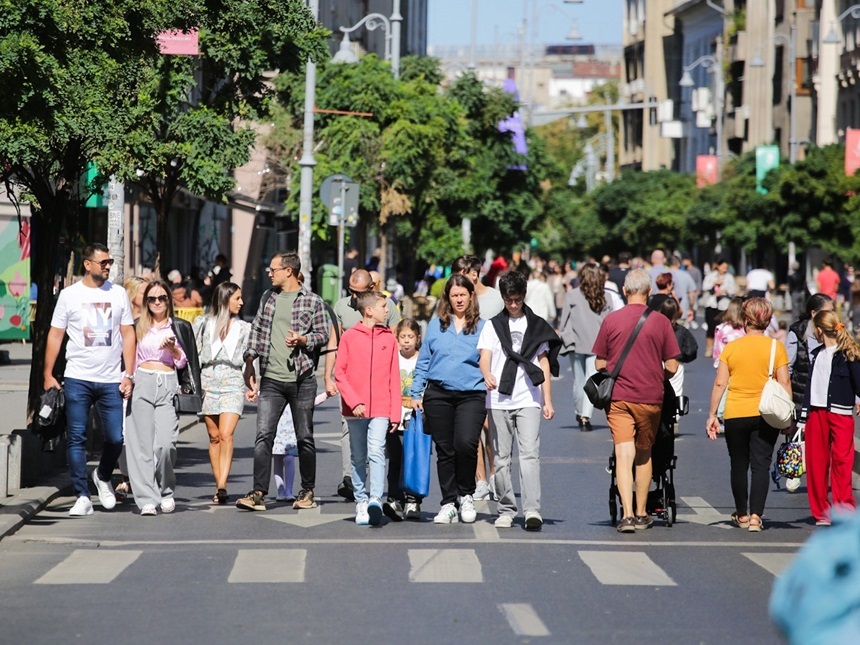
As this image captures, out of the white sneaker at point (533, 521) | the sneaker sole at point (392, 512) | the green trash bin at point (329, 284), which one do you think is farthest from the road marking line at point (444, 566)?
the green trash bin at point (329, 284)

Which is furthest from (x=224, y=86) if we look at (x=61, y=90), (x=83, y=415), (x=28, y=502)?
(x=28, y=502)

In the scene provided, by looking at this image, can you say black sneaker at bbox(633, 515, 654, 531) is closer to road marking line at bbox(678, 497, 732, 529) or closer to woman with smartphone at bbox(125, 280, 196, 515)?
road marking line at bbox(678, 497, 732, 529)

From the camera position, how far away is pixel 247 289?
4816cm

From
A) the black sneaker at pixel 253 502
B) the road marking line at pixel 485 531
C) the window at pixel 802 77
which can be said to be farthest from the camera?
the window at pixel 802 77

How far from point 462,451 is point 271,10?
9.49 meters

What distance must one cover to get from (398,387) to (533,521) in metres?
1.30

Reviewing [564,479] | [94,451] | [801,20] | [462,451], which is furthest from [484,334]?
[801,20]

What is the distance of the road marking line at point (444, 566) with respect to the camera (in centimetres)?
967

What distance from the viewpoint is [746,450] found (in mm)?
12289

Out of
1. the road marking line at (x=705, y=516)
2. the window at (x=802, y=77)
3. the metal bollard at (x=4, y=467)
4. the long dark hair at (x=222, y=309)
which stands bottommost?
the road marking line at (x=705, y=516)

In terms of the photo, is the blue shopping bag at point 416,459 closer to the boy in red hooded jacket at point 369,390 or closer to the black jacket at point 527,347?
the boy in red hooded jacket at point 369,390

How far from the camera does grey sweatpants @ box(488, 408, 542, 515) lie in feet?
38.9

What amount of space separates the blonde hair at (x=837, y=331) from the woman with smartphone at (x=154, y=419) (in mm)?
4394

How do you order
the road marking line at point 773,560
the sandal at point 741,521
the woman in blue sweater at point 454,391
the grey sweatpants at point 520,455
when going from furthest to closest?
the sandal at point 741,521
the woman in blue sweater at point 454,391
the grey sweatpants at point 520,455
the road marking line at point 773,560
